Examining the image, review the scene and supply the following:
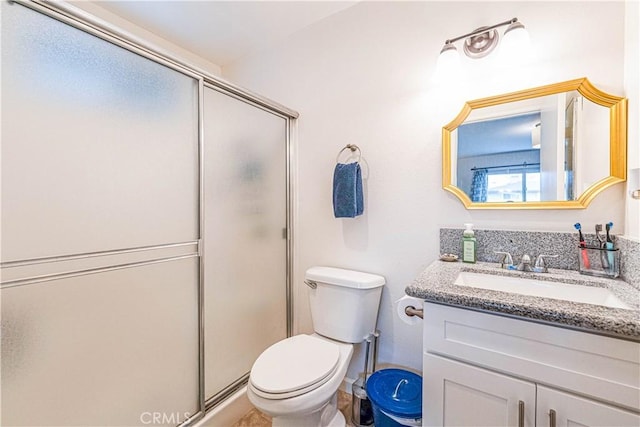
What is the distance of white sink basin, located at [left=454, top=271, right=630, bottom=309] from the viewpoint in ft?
3.15

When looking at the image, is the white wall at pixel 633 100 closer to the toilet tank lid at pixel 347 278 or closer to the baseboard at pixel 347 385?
the toilet tank lid at pixel 347 278

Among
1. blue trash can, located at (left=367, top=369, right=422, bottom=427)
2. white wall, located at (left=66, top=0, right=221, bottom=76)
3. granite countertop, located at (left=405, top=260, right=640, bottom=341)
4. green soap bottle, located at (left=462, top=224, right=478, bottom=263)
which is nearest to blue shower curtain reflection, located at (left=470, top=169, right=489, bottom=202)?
green soap bottle, located at (left=462, top=224, right=478, bottom=263)

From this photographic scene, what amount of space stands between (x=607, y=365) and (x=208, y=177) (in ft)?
5.26

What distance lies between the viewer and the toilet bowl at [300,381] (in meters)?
1.09

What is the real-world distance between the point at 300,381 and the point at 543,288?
1.01m

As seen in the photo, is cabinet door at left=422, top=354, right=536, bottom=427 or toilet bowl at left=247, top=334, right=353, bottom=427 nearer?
cabinet door at left=422, top=354, right=536, bottom=427

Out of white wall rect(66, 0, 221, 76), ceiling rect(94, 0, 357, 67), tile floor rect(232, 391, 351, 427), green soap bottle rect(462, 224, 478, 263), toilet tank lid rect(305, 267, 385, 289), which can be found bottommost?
tile floor rect(232, 391, 351, 427)

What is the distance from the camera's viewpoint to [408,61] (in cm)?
151

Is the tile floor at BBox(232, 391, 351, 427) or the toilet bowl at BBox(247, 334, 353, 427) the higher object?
the toilet bowl at BBox(247, 334, 353, 427)

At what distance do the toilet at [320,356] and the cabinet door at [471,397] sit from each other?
444mm

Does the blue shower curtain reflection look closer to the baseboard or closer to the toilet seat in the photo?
the toilet seat

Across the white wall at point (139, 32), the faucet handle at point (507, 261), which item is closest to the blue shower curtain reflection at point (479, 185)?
the faucet handle at point (507, 261)

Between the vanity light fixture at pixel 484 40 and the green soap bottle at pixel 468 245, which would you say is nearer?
the vanity light fixture at pixel 484 40

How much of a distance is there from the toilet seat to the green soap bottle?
762 mm
